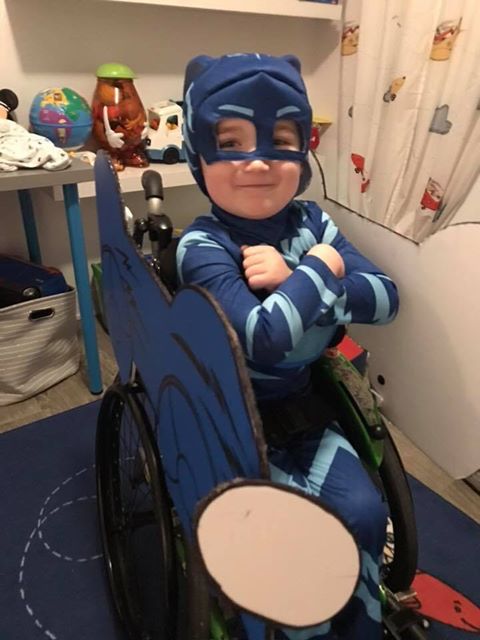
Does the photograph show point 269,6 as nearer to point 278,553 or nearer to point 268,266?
point 268,266

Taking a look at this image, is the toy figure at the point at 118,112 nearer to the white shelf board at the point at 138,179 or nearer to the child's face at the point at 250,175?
the white shelf board at the point at 138,179

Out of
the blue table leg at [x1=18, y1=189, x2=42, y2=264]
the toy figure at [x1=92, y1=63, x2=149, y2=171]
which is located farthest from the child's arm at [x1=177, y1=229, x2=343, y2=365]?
the blue table leg at [x1=18, y1=189, x2=42, y2=264]

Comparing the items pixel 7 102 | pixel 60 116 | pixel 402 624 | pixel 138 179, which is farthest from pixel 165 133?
pixel 402 624

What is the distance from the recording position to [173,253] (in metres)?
0.82

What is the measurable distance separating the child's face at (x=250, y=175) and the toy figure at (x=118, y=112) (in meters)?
0.92

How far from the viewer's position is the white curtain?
1.27 meters

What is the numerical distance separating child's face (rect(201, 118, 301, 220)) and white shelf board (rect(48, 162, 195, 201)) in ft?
2.51

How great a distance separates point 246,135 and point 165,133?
1.08 metres

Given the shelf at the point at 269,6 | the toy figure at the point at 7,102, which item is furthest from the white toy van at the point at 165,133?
the toy figure at the point at 7,102

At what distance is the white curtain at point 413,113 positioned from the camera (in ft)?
4.16

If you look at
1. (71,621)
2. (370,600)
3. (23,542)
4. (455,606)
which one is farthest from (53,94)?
(455,606)

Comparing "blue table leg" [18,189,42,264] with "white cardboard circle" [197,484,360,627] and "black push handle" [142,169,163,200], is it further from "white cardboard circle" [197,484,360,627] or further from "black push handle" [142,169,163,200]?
"white cardboard circle" [197,484,360,627]

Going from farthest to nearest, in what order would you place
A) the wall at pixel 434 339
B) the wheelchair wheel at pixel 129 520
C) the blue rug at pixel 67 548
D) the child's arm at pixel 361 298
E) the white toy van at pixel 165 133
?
the white toy van at pixel 165 133
the wall at pixel 434 339
the blue rug at pixel 67 548
the wheelchair wheel at pixel 129 520
the child's arm at pixel 361 298

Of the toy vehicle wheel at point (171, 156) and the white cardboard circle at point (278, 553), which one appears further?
the toy vehicle wheel at point (171, 156)
